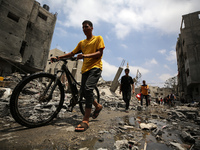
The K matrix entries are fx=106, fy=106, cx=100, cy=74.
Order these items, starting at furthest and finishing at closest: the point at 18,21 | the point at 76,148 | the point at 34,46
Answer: the point at 34,46 → the point at 18,21 → the point at 76,148

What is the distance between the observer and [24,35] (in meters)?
15.3

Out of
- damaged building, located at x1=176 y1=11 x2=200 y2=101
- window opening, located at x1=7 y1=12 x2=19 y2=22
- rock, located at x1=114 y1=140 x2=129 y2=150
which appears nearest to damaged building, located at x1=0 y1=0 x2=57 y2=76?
window opening, located at x1=7 y1=12 x2=19 y2=22

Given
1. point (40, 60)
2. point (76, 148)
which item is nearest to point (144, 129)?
point (76, 148)

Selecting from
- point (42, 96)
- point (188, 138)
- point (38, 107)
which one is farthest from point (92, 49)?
point (188, 138)

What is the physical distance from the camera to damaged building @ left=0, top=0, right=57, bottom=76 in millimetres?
13133

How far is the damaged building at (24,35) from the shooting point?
13133 mm

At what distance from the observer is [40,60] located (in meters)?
17.3

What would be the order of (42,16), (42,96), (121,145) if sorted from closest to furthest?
(121,145) → (42,96) → (42,16)

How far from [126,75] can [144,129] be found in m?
3.24

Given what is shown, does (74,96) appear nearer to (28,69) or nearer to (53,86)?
(53,86)

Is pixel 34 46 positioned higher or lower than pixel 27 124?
higher

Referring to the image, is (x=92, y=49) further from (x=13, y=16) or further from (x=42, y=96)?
(x=13, y=16)

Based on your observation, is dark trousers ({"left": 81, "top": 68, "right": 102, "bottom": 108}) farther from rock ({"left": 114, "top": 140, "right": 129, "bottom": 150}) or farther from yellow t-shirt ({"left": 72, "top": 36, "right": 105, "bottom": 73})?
rock ({"left": 114, "top": 140, "right": 129, "bottom": 150})

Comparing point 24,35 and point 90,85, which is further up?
point 24,35
